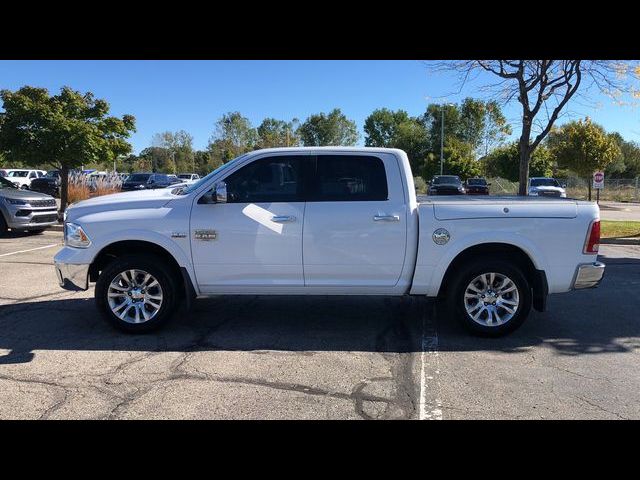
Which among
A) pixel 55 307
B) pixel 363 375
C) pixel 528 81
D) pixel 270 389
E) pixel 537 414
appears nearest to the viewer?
pixel 537 414

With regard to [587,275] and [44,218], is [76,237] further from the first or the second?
[44,218]

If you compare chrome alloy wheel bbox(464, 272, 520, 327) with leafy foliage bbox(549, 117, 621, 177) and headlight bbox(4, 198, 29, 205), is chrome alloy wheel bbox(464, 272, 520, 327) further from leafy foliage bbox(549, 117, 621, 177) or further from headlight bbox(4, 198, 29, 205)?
leafy foliage bbox(549, 117, 621, 177)

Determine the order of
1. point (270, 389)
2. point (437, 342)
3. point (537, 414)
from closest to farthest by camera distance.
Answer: point (537, 414) < point (270, 389) < point (437, 342)

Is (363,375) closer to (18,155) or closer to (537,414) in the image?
(537,414)

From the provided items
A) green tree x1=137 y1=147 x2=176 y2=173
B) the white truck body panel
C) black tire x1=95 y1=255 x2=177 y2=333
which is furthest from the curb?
green tree x1=137 y1=147 x2=176 y2=173

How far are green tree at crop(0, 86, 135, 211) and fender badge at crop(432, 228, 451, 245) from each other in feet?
45.4

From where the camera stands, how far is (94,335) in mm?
5293

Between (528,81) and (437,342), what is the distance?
33.9 feet

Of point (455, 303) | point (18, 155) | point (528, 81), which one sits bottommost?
point (455, 303)

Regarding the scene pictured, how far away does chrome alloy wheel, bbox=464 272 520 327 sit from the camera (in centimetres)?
522

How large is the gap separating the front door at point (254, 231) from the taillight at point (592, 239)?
2941 mm

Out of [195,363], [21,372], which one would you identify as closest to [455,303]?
[195,363]

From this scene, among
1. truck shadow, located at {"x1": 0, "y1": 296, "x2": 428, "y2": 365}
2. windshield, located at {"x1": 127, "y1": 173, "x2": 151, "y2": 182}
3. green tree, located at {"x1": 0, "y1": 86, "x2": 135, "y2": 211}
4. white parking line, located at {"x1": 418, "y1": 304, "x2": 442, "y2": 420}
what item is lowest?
white parking line, located at {"x1": 418, "y1": 304, "x2": 442, "y2": 420}

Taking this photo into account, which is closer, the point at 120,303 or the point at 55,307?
the point at 120,303
